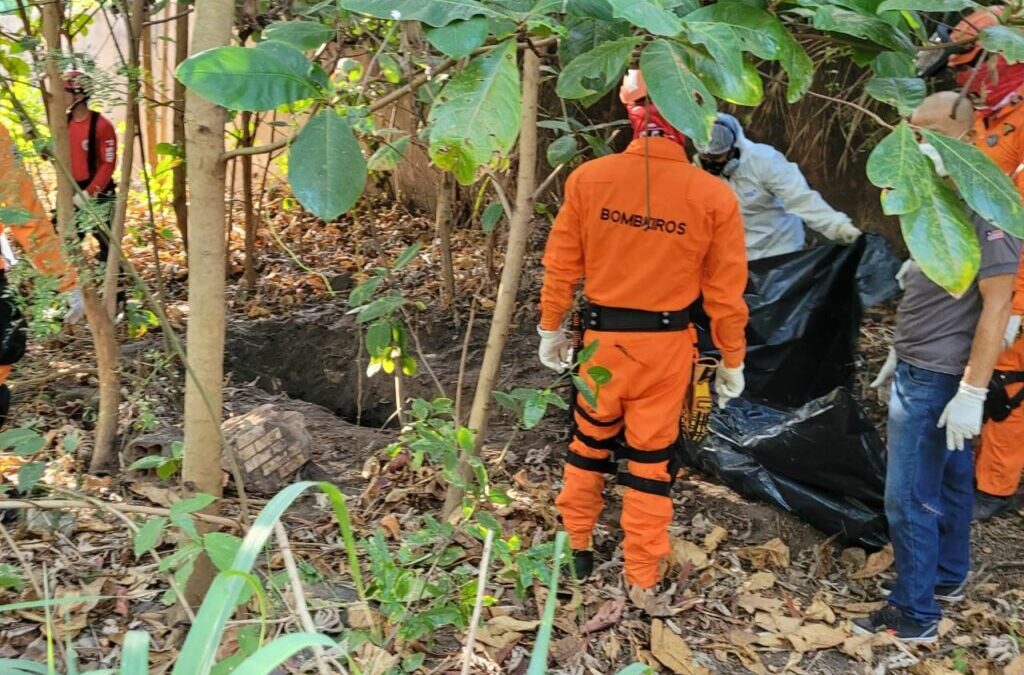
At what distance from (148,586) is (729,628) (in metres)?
1.77

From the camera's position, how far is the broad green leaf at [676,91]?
117 centimetres

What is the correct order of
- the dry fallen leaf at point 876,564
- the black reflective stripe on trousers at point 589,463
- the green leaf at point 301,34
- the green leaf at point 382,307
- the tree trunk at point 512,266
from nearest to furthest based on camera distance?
the green leaf at point 301,34 < the tree trunk at point 512,266 < the green leaf at point 382,307 < the black reflective stripe on trousers at point 589,463 < the dry fallen leaf at point 876,564

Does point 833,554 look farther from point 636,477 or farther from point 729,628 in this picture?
point 636,477

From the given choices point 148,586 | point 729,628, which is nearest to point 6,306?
point 148,586

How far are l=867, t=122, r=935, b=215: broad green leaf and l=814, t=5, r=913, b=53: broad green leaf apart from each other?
0.21 m

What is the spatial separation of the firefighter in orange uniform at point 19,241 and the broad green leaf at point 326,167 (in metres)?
1.14

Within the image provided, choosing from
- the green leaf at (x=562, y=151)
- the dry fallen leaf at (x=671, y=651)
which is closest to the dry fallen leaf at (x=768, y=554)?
the dry fallen leaf at (x=671, y=651)

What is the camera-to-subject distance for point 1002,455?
3309mm

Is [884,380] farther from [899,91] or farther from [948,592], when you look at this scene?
[899,91]

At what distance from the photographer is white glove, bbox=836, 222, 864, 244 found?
3848 millimetres

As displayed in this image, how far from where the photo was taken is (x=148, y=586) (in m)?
2.46

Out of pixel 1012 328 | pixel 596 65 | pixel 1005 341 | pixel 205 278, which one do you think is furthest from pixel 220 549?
pixel 1012 328

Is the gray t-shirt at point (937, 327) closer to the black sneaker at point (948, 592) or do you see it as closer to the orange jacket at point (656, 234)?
the orange jacket at point (656, 234)

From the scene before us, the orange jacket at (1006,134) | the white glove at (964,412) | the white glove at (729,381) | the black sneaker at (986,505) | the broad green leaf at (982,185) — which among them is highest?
the broad green leaf at (982,185)
